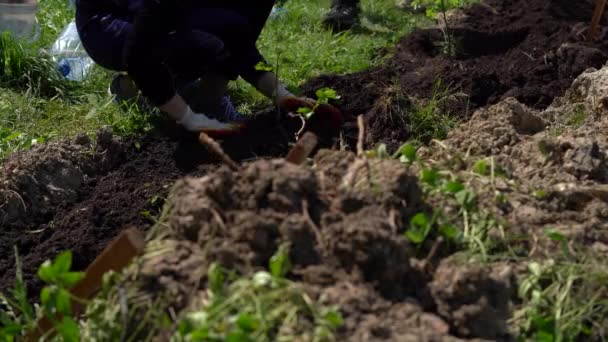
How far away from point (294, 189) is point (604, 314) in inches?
31.1

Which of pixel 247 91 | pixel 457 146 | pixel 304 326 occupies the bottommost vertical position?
pixel 247 91

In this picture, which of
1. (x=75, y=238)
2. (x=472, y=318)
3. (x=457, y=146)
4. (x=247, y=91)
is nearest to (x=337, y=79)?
(x=247, y=91)

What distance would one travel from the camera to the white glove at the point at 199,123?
348 centimetres

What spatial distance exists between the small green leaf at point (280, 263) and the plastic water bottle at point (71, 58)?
10.2 ft

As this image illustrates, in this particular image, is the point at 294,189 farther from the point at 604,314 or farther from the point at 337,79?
the point at 337,79

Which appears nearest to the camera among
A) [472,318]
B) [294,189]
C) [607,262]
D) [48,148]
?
[472,318]

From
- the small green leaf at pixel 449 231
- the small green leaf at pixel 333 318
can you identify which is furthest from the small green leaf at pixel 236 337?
the small green leaf at pixel 449 231

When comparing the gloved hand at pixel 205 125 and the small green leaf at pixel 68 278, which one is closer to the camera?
the small green leaf at pixel 68 278

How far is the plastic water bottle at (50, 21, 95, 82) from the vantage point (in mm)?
4543

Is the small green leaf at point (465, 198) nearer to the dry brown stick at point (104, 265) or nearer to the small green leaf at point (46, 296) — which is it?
the dry brown stick at point (104, 265)

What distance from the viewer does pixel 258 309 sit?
4.96 feet

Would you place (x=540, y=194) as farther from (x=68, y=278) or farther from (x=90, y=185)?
(x=90, y=185)

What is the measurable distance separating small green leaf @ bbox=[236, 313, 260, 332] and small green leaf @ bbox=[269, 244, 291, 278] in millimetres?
149

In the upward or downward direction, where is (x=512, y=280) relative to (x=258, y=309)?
downward
